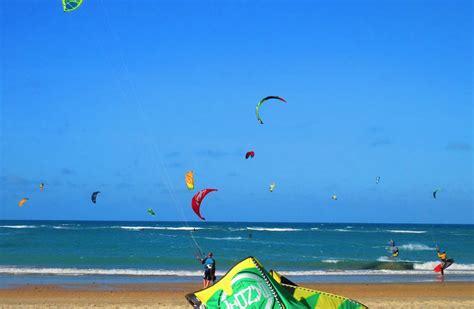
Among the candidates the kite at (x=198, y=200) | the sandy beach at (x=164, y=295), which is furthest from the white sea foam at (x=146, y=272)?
the kite at (x=198, y=200)

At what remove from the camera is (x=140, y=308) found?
13.3 metres

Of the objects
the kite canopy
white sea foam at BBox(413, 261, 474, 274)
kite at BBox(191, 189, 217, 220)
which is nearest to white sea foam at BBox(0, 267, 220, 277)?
kite at BBox(191, 189, 217, 220)

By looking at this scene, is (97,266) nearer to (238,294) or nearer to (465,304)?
(465,304)

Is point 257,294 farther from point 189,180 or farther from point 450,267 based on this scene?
point 450,267

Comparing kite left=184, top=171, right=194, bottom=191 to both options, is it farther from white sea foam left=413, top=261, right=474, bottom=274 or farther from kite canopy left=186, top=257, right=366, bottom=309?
white sea foam left=413, top=261, right=474, bottom=274

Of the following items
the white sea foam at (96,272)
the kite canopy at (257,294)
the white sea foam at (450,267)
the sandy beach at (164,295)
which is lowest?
the kite canopy at (257,294)

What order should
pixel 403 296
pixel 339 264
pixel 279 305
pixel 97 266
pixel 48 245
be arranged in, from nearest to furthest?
pixel 279 305 < pixel 403 296 < pixel 97 266 < pixel 339 264 < pixel 48 245

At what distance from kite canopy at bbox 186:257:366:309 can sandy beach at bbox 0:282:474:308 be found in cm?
694

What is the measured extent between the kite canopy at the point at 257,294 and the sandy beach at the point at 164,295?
273 inches

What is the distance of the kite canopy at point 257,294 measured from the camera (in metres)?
6.62

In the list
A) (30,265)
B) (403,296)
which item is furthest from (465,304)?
(30,265)

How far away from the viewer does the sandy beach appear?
1409 centimetres

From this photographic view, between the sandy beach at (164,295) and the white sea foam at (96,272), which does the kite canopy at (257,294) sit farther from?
the white sea foam at (96,272)

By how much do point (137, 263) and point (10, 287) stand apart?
943cm
